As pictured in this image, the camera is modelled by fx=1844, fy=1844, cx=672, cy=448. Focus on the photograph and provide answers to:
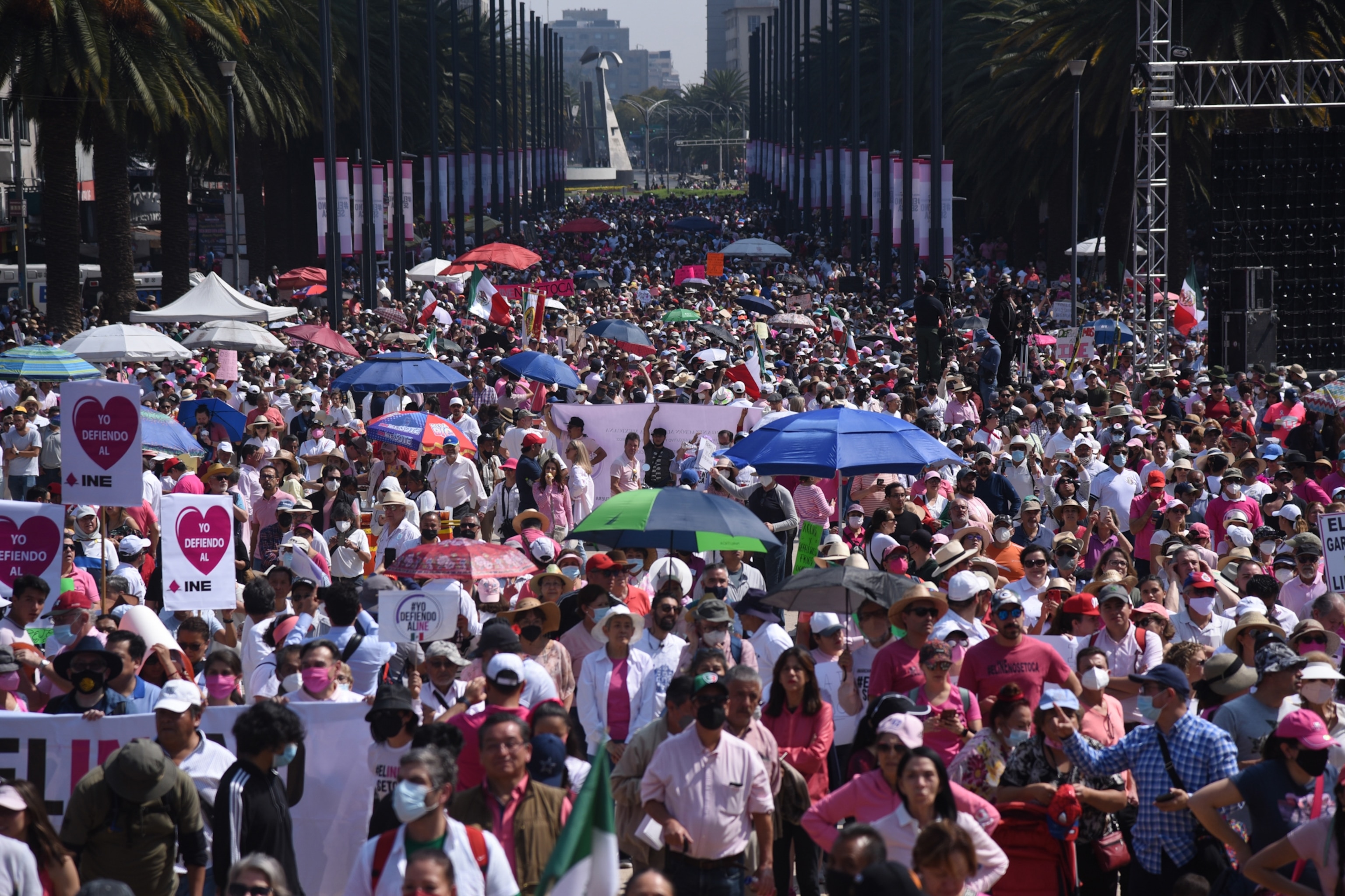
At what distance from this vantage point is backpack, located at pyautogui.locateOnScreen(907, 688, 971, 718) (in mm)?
7785

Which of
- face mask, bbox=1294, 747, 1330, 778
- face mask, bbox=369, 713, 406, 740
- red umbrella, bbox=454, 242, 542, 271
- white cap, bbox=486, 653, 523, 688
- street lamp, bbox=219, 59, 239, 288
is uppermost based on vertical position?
street lamp, bbox=219, 59, 239, 288

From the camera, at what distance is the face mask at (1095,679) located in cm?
787

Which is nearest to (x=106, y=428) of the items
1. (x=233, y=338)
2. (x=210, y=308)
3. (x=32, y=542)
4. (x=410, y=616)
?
(x=32, y=542)

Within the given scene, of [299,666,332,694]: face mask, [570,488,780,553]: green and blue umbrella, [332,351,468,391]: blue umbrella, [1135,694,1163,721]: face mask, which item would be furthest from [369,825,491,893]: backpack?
[332,351,468,391]: blue umbrella

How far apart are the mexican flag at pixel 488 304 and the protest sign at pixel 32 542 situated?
2128cm

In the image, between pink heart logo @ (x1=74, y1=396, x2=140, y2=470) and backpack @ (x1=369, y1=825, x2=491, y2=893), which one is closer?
backpack @ (x1=369, y1=825, x2=491, y2=893)

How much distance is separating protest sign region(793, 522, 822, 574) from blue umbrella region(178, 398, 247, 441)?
875 centimetres

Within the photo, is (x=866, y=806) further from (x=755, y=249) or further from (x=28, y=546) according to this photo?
(x=755, y=249)

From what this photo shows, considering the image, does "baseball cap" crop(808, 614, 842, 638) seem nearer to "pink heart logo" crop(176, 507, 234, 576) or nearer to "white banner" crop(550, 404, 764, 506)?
"pink heart logo" crop(176, 507, 234, 576)

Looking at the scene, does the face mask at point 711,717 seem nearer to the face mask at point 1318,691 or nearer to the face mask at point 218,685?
the face mask at point 1318,691

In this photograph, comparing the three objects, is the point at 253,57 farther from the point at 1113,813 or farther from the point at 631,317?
the point at 1113,813

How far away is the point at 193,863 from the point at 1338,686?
15.8 feet

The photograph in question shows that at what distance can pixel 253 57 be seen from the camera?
4125 cm

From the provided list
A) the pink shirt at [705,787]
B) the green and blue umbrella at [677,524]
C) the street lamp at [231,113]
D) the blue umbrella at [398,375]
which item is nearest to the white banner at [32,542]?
the green and blue umbrella at [677,524]
